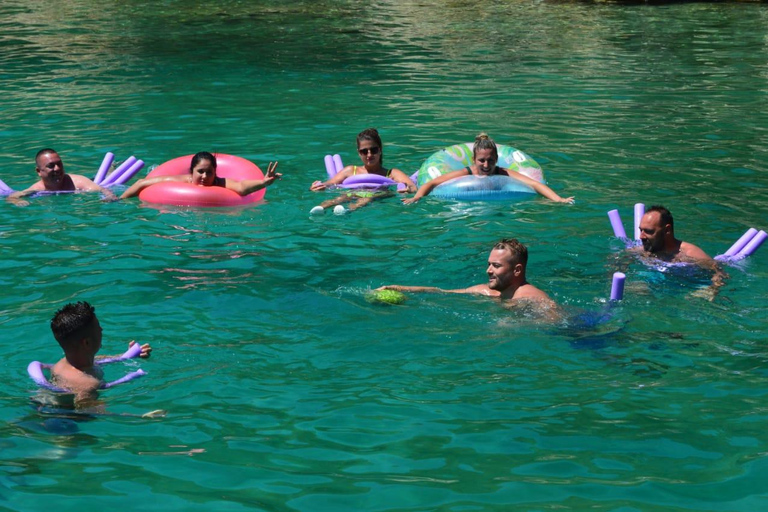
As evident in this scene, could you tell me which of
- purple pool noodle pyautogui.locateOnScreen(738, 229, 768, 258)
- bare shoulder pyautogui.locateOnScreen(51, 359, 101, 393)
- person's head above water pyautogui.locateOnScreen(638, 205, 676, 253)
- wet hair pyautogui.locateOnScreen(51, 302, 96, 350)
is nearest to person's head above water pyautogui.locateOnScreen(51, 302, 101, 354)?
wet hair pyautogui.locateOnScreen(51, 302, 96, 350)

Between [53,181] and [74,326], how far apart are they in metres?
5.16

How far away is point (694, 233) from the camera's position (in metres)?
9.09

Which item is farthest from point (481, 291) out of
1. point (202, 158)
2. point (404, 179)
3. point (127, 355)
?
point (202, 158)

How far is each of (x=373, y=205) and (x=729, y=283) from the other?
3.87 metres

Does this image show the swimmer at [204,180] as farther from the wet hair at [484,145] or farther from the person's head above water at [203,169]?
the wet hair at [484,145]

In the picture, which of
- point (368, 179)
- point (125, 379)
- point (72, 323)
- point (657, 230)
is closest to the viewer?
point (72, 323)

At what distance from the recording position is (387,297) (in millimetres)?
7262

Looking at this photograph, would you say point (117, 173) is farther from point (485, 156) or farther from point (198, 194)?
point (485, 156)

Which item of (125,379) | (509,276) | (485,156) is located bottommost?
(125,379)

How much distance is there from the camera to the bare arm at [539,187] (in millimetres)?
10062

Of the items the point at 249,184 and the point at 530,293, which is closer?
the point at 530,293

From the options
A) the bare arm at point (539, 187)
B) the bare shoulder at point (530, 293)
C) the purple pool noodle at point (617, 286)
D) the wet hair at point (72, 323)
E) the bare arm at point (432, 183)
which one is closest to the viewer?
the wet hair at point (72, 323)

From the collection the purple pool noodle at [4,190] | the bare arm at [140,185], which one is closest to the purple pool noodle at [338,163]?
the bare arm at [140,185]

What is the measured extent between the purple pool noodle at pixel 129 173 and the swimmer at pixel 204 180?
320mm
